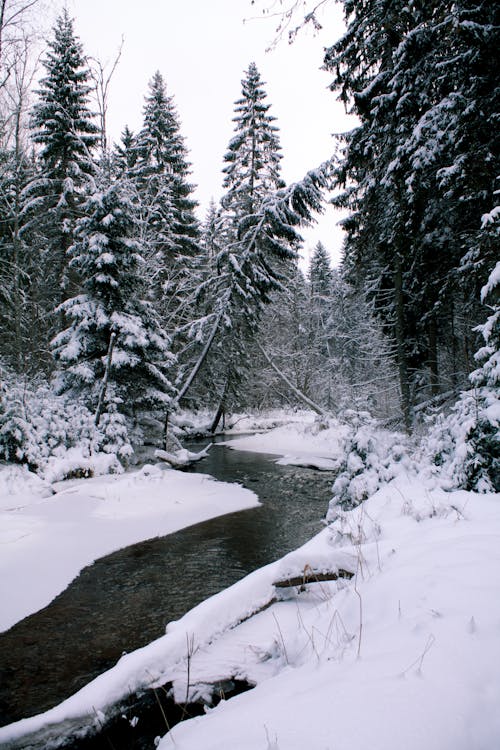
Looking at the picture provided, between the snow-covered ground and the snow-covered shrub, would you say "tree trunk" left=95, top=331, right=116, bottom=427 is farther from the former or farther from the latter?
the snow-covered shrub

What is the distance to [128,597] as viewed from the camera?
5.13 metres

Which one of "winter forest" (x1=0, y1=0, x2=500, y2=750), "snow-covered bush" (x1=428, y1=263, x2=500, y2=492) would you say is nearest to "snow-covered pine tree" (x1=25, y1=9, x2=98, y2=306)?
"winter forest" (x1=0, y1=0, x2=500, y2=750)

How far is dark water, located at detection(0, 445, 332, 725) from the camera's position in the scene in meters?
3.57

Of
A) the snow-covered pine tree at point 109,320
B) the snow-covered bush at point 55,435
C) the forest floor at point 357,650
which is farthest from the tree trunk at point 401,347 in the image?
the snow-covered bush at point 55,435

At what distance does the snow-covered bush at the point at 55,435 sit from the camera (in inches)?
361

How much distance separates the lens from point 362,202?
12.1m

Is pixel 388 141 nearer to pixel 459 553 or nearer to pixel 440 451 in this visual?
pixel 440 451

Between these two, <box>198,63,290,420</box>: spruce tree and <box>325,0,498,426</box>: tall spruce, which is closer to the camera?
<box>325,0,498,426</box>: tall spruce

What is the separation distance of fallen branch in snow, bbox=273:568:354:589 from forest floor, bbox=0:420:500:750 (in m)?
0.03

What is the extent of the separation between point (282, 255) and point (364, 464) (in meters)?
12.7

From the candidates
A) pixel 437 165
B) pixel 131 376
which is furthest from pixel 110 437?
pixel 437 165

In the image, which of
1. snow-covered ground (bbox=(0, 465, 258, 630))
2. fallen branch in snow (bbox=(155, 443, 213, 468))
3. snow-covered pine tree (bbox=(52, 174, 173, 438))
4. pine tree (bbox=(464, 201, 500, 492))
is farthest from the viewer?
fallen branch in snow (bbox=(155, 443, 213, 468))

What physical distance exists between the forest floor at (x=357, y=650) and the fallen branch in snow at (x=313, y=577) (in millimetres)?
32

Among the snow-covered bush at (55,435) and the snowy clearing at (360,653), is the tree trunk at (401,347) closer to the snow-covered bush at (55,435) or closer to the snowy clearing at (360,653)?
the snowy clearing at (360,653)
